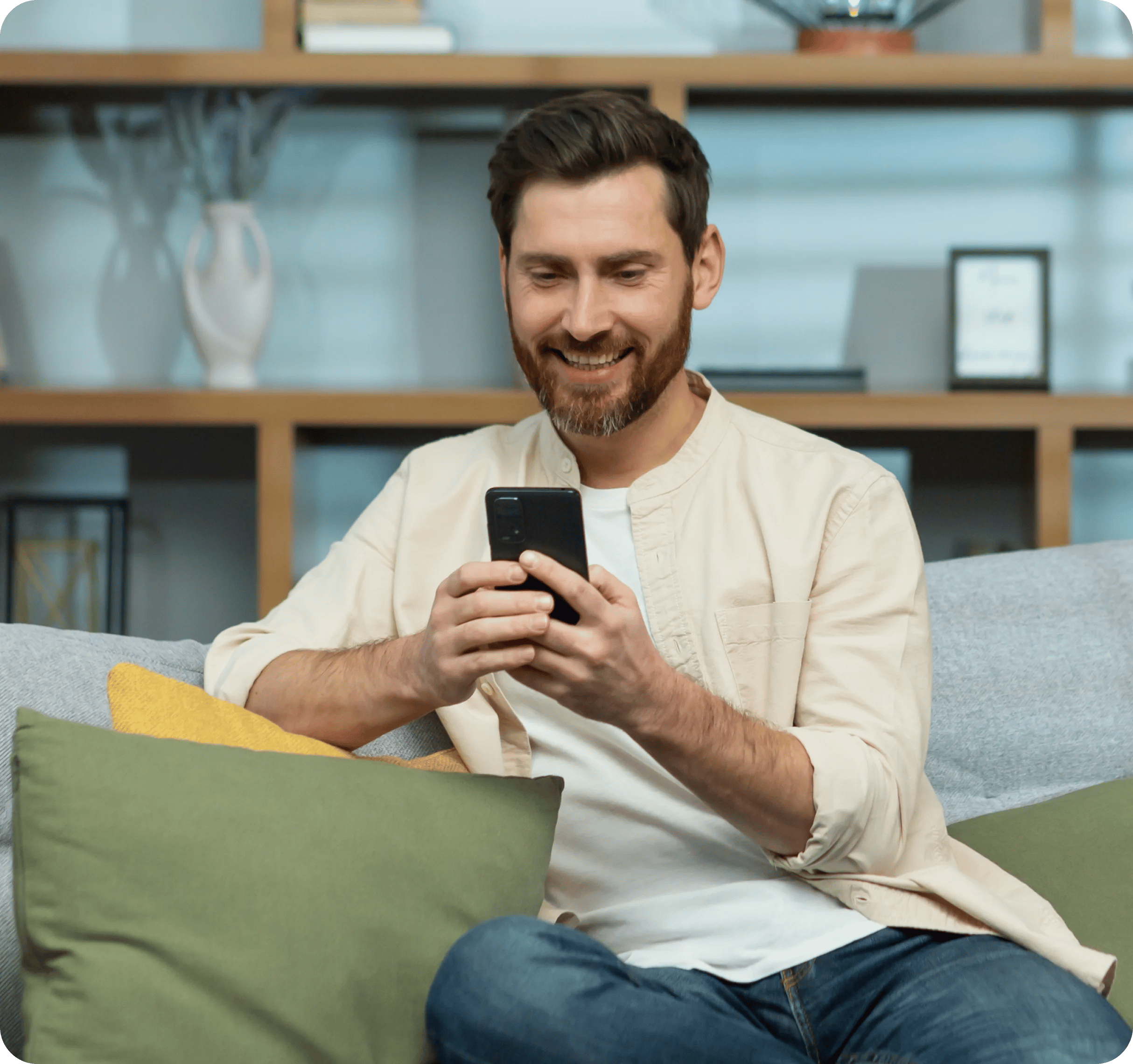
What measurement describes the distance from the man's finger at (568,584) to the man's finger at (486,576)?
0.02m

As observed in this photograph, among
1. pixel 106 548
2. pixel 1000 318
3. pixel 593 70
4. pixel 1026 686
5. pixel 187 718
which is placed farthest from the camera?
pixel 106 548

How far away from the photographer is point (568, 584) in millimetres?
989

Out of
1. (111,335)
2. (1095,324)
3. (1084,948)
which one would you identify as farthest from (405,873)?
(1095,324)

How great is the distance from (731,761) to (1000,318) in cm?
141

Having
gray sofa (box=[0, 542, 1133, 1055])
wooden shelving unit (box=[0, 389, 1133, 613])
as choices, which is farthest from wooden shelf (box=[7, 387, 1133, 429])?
gray sofa (box=[0, 542, 1133, 1055])

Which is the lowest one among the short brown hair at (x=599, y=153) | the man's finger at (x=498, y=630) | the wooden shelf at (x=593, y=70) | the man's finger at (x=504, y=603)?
the man's finger at (x=498, y=630)

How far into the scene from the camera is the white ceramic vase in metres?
2.17

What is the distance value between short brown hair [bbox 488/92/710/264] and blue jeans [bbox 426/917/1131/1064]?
2.54 feet

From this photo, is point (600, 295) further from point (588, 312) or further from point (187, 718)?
point (187, 718)

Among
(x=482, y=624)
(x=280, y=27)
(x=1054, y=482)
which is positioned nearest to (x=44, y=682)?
(x=482, y=624)

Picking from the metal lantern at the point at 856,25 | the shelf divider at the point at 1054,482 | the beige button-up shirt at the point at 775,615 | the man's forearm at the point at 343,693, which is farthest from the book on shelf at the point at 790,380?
the man's forearm at the point at 343,693

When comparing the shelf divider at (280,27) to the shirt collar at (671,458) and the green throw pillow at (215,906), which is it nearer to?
the shirt collar at (671,458)

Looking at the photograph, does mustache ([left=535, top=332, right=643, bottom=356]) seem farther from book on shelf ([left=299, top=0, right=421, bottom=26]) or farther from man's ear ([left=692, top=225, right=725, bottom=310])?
book on shelf ([left=299, top=0, right=421, bottom=26])

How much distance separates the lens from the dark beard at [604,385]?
1.33m
